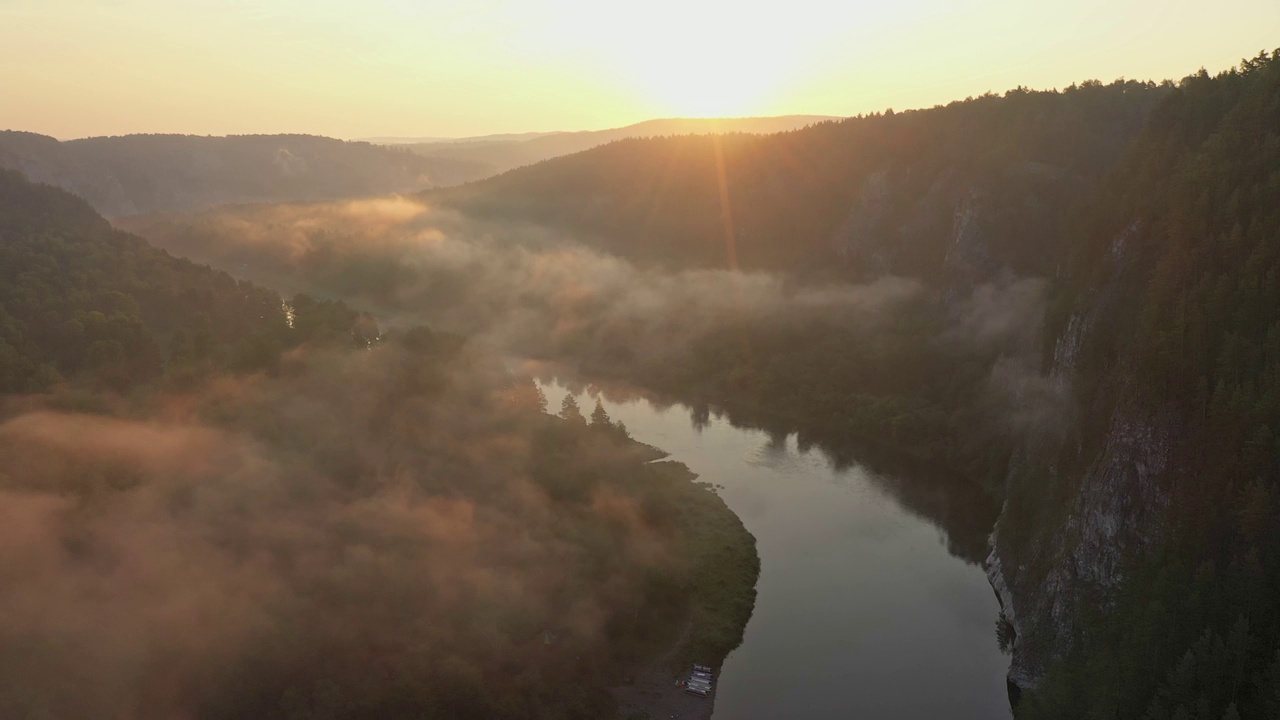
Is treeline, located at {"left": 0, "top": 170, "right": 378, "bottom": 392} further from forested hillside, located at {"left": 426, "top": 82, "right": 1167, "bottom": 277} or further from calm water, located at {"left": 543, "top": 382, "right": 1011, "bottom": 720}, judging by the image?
forested hillside, located at {"left": 426, "top": 82, "right": 1167, "bottom": 277}

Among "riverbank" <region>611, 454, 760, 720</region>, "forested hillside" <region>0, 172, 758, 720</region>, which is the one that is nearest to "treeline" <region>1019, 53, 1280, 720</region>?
"riverbank" <region>611, 454, 760, 720</region>

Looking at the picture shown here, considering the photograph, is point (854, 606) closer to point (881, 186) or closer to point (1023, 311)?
point (1023, 311)

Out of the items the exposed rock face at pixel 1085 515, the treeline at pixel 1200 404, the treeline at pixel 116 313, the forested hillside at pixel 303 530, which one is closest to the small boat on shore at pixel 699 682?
the forested hillside at pixel 303 530

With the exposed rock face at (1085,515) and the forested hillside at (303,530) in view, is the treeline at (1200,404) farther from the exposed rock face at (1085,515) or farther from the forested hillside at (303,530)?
the forested hillside at (303,530)


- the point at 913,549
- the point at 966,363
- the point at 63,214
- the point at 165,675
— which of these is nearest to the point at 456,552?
the point at 165,675

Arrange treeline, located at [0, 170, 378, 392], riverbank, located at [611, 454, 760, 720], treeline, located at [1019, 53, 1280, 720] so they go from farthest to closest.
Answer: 1. treeline, located at [0, 170, 378, 392]
2. riverbank, located at [611, 454, 760, 720]
3. treeline, located at [1019, 53, 1280, 720]
